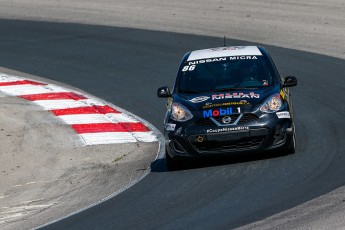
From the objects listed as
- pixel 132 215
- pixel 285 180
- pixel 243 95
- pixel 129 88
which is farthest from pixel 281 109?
pixel 129 88

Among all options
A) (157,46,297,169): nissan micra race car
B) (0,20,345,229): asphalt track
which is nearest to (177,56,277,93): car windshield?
(157,46,297,169): nissan micra race car

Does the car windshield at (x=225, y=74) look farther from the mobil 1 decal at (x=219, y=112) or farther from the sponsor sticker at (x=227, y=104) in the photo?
the mobil 1 decal at (x=219, y=112)

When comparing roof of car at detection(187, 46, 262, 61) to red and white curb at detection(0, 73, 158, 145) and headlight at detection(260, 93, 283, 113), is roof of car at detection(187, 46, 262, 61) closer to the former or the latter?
headlight at detection(260, 93, 283, 113)

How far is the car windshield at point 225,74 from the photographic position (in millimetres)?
14359

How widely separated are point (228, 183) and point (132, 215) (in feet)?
4.91

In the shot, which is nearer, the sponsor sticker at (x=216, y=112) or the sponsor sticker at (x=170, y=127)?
the sponsor sticker at (x=216, y=112)

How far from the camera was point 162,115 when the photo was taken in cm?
1767

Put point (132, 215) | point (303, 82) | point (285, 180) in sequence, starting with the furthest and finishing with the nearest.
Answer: point (303, 82)
point (285, 180)
point (132, 215)

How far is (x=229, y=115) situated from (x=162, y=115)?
14.1ft

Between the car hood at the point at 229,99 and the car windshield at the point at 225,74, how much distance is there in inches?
8.8

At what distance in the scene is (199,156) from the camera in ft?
44.4

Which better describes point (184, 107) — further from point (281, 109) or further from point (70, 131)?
point (70, 131)

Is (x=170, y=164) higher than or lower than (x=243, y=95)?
lower

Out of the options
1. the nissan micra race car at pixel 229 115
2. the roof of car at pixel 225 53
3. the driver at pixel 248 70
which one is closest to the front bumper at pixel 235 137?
the nissan micra race car at pixel 229 115
